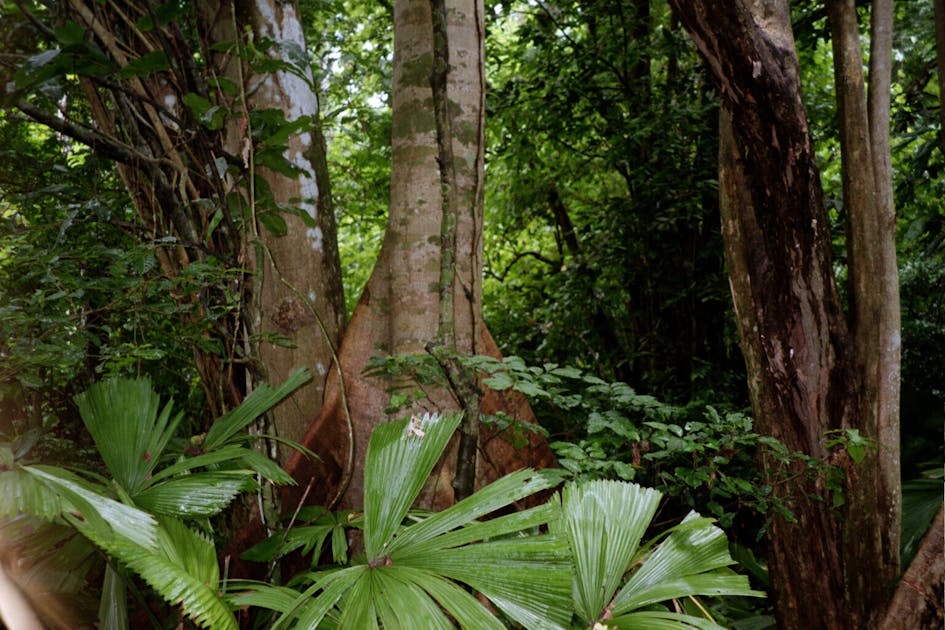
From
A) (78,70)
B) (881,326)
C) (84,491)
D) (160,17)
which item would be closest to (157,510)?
(84,491)

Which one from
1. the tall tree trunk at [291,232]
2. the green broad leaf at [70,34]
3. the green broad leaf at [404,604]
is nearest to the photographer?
the green broad leaf at [404,604]

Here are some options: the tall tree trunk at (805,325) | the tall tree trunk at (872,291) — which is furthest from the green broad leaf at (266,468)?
the tall tree trunk at (872,291)

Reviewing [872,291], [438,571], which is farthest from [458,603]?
[872,291]

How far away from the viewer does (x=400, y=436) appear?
51.0 inches

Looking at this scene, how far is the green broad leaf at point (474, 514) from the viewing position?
1.13 m

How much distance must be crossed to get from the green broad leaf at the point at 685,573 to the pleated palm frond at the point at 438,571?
25cm

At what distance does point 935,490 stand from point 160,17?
9.44 ft

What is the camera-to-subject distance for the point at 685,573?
4.36ft

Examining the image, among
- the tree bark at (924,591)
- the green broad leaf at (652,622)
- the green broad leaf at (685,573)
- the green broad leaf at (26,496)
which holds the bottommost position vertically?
the tree bark at (924,591)

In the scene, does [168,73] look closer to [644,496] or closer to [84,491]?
[84,491]

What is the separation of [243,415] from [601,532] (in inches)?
33.7

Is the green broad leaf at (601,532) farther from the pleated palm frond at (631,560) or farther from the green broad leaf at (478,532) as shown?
the green broad leaf at (478,532)

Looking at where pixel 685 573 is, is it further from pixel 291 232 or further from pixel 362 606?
pixel 291 232

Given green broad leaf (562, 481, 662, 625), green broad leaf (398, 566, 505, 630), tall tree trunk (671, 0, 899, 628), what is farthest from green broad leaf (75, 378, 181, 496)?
tall tree trunk (671, 0, 899, 628)
